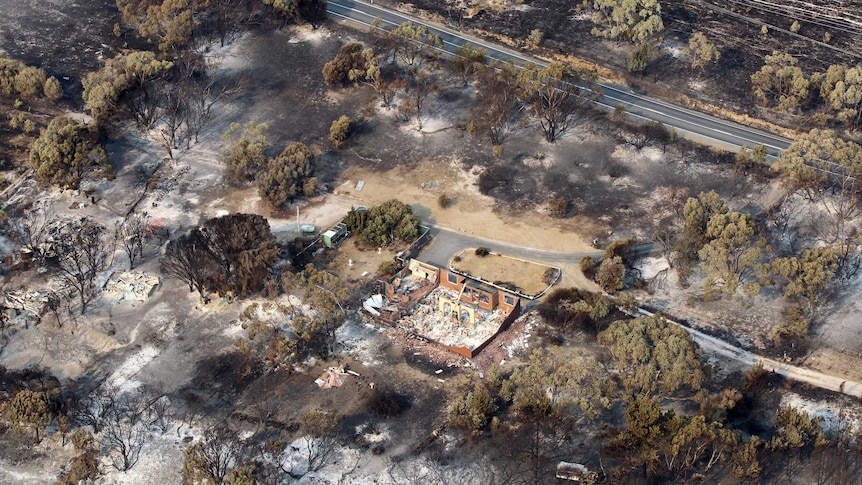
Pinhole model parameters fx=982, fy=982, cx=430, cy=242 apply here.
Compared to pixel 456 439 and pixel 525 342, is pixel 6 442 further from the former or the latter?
pixel 525 342

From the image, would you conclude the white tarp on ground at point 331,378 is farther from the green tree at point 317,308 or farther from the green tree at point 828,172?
the green tree at point 828,172

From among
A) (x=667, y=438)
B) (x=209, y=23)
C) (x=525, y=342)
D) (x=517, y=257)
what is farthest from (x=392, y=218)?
(x=209, y=23)

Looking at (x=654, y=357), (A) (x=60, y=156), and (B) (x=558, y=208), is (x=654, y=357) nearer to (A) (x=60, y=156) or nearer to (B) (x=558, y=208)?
(B) (x=558, y=208)

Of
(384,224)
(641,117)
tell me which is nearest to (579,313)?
(384,224)

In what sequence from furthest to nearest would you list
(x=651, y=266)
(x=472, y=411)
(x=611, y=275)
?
(x=651, y=266) < (x=611, y=275) < (x=472, y=411)

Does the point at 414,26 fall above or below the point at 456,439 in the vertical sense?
above

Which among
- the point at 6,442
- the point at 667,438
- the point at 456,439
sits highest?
the point at 667,438

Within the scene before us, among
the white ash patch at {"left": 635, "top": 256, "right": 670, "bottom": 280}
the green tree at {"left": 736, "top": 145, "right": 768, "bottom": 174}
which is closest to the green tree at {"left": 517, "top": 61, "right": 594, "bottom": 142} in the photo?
the green tree at {"left": 736, "top": 145, "right": 768, "bottom": 174}
